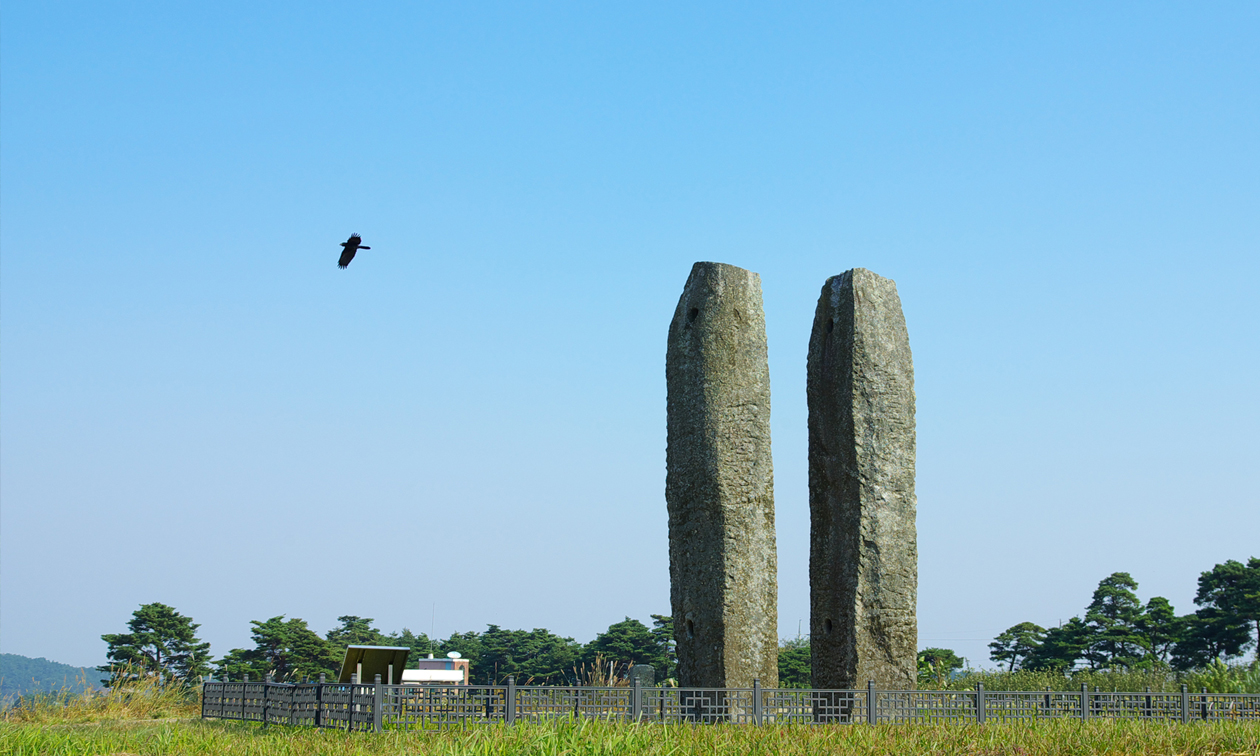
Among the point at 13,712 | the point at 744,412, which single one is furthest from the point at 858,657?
the point at 13,712

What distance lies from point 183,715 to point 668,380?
832 cm

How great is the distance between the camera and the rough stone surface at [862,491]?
13.8 m

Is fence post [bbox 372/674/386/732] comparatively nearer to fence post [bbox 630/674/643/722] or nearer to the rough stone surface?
fence post [bbox 630/674/643/722]

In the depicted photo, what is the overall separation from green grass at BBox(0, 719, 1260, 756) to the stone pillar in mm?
3134

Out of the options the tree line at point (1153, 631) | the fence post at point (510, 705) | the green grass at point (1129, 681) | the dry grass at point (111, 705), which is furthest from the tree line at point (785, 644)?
the fence post at point (510, 705)

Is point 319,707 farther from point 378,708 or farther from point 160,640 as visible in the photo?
point 160,640

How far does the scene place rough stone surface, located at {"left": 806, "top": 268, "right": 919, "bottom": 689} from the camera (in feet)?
45.3

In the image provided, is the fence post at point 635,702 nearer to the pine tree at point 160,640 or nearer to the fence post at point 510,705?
the fence post at point 510,705

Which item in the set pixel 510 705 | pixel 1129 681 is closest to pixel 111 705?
pixel 510 705

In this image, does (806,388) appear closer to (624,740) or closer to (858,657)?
(858,657)

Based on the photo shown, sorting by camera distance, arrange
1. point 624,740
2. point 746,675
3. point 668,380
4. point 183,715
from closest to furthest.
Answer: point 624,740 → point 746,675 → point 668,380 → point 183,715

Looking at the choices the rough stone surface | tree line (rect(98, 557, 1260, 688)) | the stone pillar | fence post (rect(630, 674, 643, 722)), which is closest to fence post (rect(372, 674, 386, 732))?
fence post (rect(630, 674, 643, 722))

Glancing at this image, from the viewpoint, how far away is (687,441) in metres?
14.1

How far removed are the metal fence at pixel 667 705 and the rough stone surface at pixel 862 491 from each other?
2.24 feet
